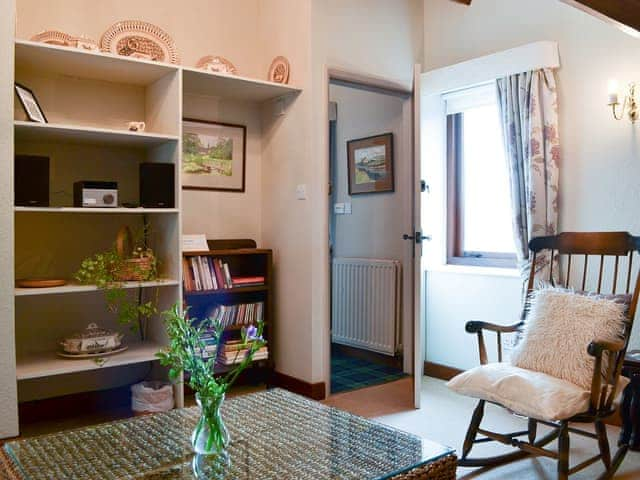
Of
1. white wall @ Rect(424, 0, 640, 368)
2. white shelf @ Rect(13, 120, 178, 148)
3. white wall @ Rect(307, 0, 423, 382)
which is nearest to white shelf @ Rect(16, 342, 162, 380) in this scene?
white wall @ Rect(307, 0, 423, 382)

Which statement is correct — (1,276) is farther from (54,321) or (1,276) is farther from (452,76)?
(452,76)

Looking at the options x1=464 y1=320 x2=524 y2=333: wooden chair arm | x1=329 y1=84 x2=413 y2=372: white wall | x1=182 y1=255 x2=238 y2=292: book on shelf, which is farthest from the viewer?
x1=329 y1=84 x2=413 y2=372: white wall

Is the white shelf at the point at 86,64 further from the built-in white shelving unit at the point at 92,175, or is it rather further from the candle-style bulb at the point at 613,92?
the candle-style bulb at the point at 613,92

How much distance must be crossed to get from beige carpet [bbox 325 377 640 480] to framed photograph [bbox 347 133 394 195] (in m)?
1.51

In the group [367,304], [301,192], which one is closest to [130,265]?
[301,192]

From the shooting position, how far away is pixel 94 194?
111 inches

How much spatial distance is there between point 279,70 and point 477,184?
5.15 ft

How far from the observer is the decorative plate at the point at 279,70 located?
3566mm

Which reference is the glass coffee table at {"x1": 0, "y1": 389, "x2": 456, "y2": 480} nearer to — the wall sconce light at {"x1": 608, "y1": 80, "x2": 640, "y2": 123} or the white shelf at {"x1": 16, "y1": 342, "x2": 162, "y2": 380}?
the white shelf at {"x1": 16, "y1": 342, "x2": 162, "y2": 380}

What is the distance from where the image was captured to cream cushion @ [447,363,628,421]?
83.5 inches

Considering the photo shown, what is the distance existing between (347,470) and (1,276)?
1849 millimetres

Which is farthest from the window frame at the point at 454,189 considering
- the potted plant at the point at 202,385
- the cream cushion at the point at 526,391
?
the potted plant at the point at 202,385

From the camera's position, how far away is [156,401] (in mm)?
2955

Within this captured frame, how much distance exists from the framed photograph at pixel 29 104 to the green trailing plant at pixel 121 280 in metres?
0.74
